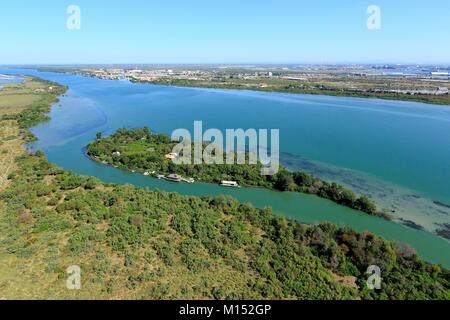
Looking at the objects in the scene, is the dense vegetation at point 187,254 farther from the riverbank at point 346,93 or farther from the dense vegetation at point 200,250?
the riverbank at point 346,93

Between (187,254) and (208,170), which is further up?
(208,170)

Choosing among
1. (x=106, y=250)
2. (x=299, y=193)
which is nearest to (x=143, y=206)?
(x=106, y=250)

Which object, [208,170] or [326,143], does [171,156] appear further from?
[326,143]

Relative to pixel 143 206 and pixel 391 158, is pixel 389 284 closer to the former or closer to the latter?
pixel 143 206

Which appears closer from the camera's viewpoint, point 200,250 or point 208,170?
point 200,250

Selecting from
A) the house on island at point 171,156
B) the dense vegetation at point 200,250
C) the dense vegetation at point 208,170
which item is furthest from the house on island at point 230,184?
the house on island at point 171,156

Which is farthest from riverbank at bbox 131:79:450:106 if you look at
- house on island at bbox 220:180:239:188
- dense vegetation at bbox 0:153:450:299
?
dense vegetation at bbox 0:153:450:299

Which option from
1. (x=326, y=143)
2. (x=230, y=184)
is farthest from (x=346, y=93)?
(x=230, y=184)
